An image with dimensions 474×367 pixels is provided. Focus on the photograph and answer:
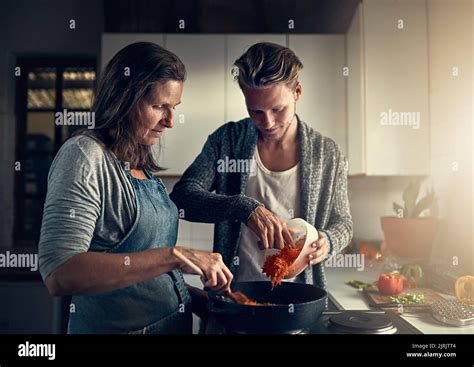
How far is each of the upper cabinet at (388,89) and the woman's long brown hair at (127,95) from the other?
478 mm

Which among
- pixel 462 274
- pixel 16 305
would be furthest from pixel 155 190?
pixel 462 274

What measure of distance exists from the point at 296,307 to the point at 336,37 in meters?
0.70

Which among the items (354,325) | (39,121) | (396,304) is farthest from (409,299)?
(39,121)

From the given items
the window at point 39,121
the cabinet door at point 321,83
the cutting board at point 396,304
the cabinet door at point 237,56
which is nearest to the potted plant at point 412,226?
the cutting board at point 396,304

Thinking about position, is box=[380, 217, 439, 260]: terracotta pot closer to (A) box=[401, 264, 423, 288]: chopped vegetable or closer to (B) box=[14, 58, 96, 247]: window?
(A) box=[401, 264, 423, 288]: chopped vegetable

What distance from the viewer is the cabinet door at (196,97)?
88cm

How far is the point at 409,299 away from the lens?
35.3 inches

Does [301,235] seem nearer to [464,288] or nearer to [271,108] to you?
[271,108]

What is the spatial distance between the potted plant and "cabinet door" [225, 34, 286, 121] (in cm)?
42

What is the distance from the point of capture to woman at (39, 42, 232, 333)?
0.64 meters

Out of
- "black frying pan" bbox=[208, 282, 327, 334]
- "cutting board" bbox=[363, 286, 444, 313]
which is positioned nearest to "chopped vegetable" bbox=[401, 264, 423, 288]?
"cutting board" bbox=[363, 286, 444, 313]

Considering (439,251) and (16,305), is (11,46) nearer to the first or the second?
(16,305)

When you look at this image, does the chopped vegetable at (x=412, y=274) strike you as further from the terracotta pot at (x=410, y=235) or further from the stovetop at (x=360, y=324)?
the stovetop at (x=360, y=324)

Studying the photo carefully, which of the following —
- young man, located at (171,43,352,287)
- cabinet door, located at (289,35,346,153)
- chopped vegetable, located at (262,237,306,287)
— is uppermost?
cabinet door, located at (289,35,346,153)
